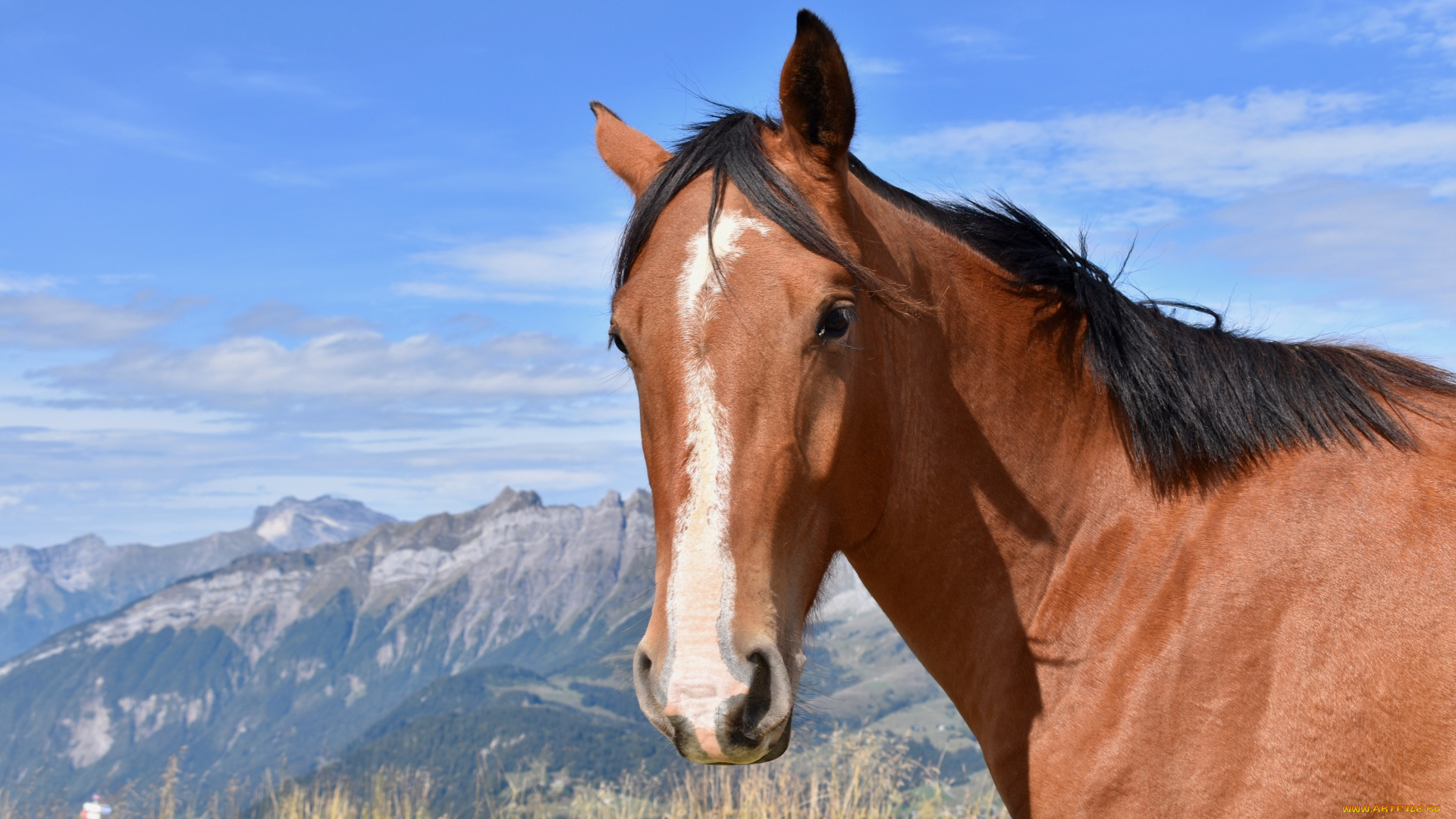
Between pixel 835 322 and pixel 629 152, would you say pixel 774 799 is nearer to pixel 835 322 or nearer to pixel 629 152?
pixel 629 152

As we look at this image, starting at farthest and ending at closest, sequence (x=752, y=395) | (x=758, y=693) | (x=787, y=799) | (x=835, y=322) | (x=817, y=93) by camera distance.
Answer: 1. (x=787, y=799)
2. (x=817, y=93)
3. (x=835, y=322)
4. (x=752, y=395)
5. (x=758, y=693)

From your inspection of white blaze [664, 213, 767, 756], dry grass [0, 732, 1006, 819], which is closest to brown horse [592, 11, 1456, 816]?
white blaze [664, 213, 767, 756]

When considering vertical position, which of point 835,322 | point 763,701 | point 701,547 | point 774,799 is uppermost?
point 835,322

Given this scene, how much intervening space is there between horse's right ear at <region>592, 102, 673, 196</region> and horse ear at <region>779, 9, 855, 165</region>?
2.12 ft

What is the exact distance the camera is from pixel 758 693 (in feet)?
7.37

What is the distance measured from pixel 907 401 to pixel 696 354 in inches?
31.5

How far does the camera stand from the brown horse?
2453mm

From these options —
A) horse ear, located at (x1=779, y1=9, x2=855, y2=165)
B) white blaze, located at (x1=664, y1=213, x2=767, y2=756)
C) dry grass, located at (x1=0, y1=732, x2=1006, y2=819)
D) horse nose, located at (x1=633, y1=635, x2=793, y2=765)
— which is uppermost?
horse ear, located at (x1=779, y1=9, x2=855, y2=165)

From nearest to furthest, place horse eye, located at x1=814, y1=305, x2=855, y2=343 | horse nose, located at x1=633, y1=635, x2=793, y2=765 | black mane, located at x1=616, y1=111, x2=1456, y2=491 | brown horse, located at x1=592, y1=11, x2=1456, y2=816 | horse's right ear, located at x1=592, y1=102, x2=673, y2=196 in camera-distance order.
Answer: horse nose, located at x1=633, y1=635, x2=793, y2=765 → brown horse, located at x1=592, y1=11, x2=1456, y2=816 → horse eye, located at x1=814, y1=305, x2=855, y2=343 → black mane, located at x1=616, y1=111, x2=1456, y2=491 → horse's right ear, located at x1=592, y1=102, x2=673, y2=196

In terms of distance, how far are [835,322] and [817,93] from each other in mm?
757

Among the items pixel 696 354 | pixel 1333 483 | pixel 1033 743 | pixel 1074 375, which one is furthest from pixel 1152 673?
pixel 696 354

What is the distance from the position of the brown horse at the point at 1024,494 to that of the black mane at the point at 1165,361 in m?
0.01

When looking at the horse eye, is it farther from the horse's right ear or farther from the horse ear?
the horse's right ear

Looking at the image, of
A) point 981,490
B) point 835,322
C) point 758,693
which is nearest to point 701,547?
point 758,693
